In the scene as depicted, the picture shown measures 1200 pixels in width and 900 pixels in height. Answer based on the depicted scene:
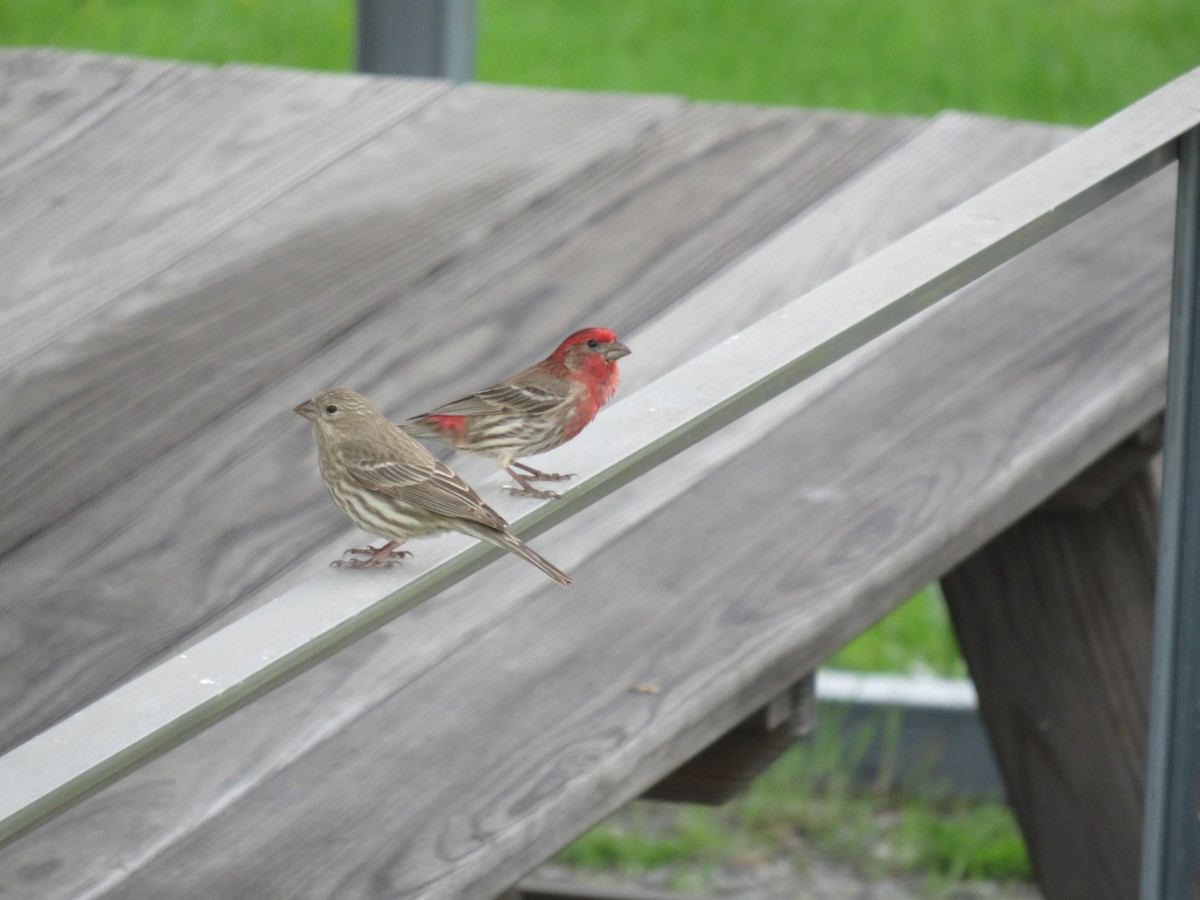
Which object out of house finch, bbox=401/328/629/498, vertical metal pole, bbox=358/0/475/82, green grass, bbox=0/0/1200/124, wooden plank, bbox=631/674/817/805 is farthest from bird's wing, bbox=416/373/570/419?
green grass, bbox=0/0/1200/124

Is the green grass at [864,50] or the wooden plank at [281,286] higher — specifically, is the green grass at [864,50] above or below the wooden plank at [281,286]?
above

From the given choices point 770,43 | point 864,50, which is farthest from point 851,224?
point 770,43

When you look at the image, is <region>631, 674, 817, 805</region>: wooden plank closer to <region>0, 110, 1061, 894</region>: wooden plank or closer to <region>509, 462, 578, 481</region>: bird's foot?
<region>0, 110, 1061, 894</region>: wooden plank

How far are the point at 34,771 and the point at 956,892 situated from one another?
9.56ft

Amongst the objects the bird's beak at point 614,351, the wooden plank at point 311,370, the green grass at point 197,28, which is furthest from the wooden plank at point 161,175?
the green grass at point 197,28

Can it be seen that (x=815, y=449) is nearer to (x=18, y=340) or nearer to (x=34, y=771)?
(x=18, y=340)

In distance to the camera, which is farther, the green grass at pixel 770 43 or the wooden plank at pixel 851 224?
the green grass at pixel 770 43

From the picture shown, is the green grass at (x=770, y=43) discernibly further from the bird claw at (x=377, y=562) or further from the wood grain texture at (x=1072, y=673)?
the bird claw at (x=377, y=562)

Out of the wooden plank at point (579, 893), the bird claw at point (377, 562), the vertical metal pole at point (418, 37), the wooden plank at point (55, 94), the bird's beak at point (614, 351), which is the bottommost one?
the bird claw at point (377, 562)

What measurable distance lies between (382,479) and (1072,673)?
Answer: 1480 mm

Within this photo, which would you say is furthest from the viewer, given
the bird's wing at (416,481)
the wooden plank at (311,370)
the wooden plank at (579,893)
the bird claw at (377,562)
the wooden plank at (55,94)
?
the wooden plank at (579,893)

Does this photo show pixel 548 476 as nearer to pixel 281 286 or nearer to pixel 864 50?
pixel 281 286

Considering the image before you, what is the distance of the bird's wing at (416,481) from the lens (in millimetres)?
1507

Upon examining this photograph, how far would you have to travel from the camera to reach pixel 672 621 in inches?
77.0
